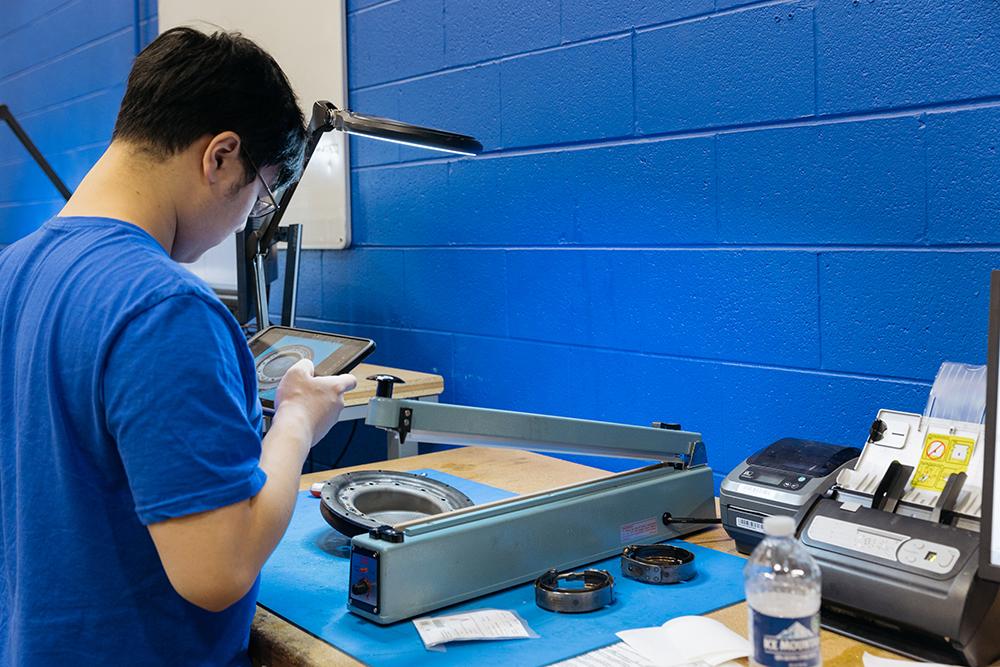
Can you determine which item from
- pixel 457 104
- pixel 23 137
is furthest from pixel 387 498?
pixel 23 137

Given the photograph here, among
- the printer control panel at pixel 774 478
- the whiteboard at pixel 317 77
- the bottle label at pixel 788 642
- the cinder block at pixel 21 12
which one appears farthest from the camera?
the cinder block at pixel 21 12

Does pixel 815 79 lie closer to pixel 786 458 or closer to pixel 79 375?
pixel 786 458

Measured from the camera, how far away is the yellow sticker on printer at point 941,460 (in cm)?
116

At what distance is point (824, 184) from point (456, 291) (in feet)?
3.52

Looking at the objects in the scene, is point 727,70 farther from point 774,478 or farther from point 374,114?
point 374,114

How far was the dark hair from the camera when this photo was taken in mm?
986

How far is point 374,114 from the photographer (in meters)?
2.66

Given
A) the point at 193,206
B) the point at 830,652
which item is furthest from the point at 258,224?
the point at 830,652

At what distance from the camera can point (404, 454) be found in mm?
2324

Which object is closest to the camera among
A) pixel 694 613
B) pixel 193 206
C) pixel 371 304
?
pixel 193 206

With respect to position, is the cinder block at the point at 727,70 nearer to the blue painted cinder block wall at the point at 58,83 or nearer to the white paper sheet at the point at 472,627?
the white paper sheet at the point at 472,627

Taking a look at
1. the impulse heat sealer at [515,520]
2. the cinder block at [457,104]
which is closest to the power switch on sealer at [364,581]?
the impulse heat sealer at [515,520]

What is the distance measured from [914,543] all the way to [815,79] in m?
0.91

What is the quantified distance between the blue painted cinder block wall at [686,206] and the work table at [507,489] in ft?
0.65
